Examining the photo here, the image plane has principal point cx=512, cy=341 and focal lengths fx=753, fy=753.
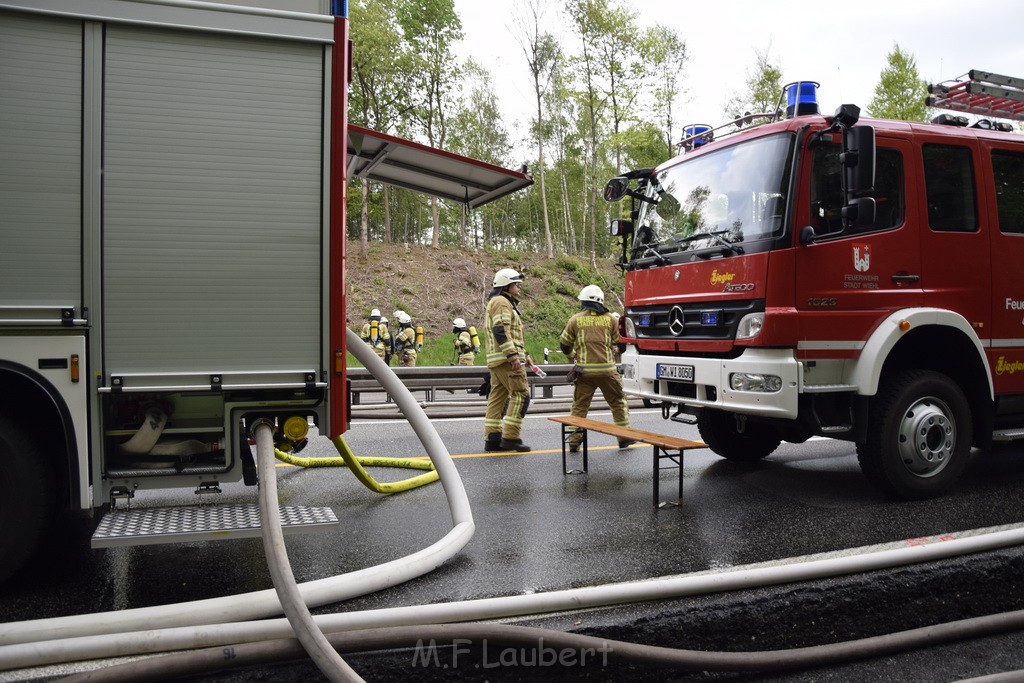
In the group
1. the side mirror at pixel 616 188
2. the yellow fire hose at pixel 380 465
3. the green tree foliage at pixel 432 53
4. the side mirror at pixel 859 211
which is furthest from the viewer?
the green tree foliage at pixel 432 53

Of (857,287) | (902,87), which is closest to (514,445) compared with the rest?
(857,287)

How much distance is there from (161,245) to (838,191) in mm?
4361

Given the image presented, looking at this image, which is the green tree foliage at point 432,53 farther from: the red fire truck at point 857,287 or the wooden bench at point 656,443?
the red fire truck at point 857,287

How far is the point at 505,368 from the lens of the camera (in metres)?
7.66

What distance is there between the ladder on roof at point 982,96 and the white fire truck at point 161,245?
6121 mm

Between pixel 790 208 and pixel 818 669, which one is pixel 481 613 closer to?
pixel 818 669

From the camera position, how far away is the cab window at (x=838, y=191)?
5262 millimetres

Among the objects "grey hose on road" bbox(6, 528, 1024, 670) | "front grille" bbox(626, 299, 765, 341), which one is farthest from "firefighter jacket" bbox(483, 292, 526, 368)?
"grey hose on road" bbox(6, 528, 1024, 670)

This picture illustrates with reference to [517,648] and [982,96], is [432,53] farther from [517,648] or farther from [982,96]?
[517,648]

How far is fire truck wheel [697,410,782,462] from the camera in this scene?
702 cm

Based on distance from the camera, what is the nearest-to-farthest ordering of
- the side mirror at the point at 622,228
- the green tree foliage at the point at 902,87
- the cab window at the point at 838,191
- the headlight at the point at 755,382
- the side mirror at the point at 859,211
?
the side mirror at the point at 859,211
the headlight at the point at 755,382
the cab window at the point at 838,191
the side mirror at the point at 622,228
the green tree foliage at the point at 902,87

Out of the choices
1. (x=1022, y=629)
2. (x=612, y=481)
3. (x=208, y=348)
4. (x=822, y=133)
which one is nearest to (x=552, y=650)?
(x=208, y=348)

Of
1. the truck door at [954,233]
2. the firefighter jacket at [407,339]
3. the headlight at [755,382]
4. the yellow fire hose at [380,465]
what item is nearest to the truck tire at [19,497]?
the yellow fire hose at [380,465]

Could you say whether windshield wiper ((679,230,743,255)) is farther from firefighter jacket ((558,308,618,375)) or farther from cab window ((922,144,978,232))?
firefighter jacket ((558,308,618,375))
